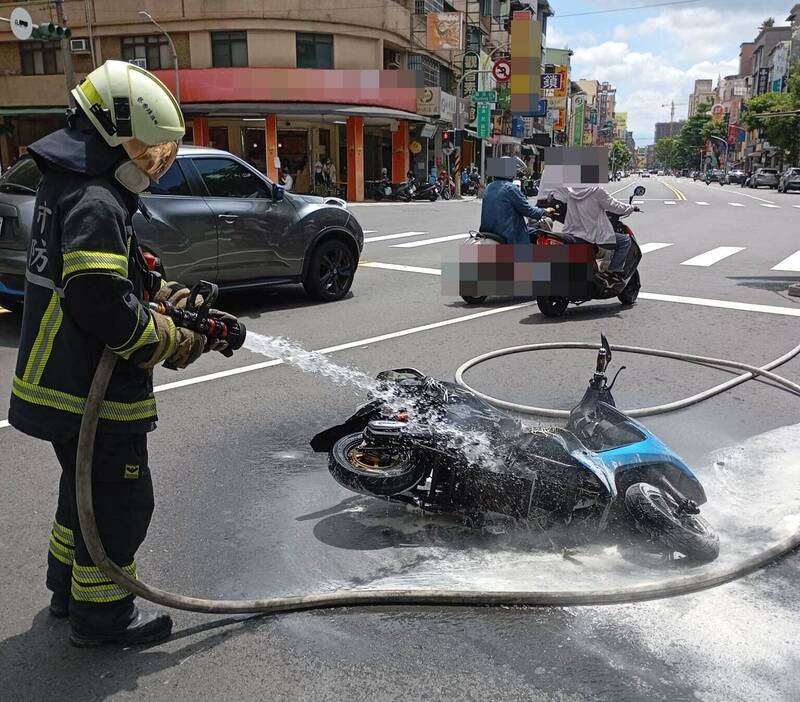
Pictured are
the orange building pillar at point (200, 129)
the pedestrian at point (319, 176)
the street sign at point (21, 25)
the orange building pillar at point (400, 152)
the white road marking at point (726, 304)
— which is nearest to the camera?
the white road marking at point (726, 304)

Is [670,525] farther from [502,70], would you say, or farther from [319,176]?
[502,70]

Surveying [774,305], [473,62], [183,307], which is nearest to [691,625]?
[183,307]

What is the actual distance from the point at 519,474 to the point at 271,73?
33.8 m

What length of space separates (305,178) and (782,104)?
44.7 m

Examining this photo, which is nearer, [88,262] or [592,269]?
[88,262]

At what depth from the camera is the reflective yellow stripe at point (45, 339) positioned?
8.01 ft

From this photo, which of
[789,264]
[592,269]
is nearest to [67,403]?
[592,269]

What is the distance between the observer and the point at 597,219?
28.1 feet

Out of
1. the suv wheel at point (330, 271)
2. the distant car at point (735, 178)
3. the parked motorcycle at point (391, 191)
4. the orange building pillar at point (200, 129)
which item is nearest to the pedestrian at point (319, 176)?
the parked motorcycle at point (391, 191)

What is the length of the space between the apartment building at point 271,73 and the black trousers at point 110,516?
3265 cm

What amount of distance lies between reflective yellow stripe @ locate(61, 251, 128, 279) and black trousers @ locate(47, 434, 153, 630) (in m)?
0.58

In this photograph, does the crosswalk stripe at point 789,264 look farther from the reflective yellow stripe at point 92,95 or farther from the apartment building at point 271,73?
the apartment building at point 271,73

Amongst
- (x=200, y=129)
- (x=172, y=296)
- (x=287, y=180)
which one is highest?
(x=200, y=129)

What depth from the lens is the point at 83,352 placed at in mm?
2457
